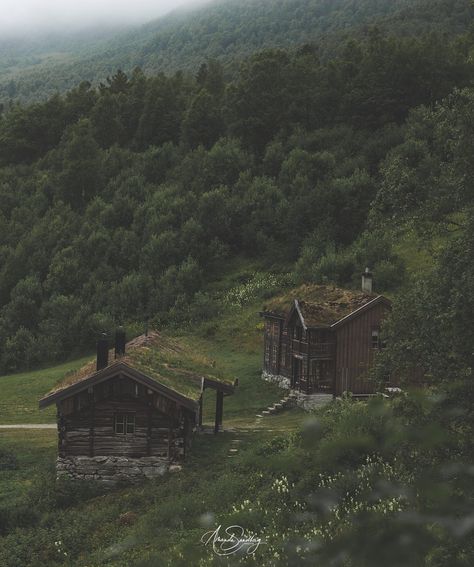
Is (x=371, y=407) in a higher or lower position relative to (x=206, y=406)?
higher

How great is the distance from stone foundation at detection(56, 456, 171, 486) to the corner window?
1.05 meters

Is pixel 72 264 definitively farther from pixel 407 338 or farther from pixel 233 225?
pixel 407 338

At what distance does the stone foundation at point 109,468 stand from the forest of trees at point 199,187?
38140 mm

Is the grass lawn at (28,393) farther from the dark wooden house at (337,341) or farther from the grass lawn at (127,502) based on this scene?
the dark wooden house at (337,341)

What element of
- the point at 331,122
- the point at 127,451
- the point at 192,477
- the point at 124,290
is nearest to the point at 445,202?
the point at 192,477

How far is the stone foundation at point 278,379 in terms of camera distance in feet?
152

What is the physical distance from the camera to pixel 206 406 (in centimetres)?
4344

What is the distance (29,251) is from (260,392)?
46.9m

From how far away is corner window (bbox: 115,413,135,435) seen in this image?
89.9ft

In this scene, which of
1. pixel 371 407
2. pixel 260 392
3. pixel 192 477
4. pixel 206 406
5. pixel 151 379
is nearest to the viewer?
pixel 371 407

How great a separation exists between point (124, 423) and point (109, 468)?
69.8 inches

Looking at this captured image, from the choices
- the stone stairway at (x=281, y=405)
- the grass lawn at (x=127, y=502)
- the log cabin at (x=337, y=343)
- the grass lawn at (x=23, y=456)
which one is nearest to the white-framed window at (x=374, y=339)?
the log cabin at (x=337, y=343)

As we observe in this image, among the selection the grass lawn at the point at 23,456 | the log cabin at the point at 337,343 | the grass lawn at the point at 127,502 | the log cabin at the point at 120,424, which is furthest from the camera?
the log cabin at the point at 337,343

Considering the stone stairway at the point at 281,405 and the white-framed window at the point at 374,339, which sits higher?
the white-framed window at the point at 374,339
